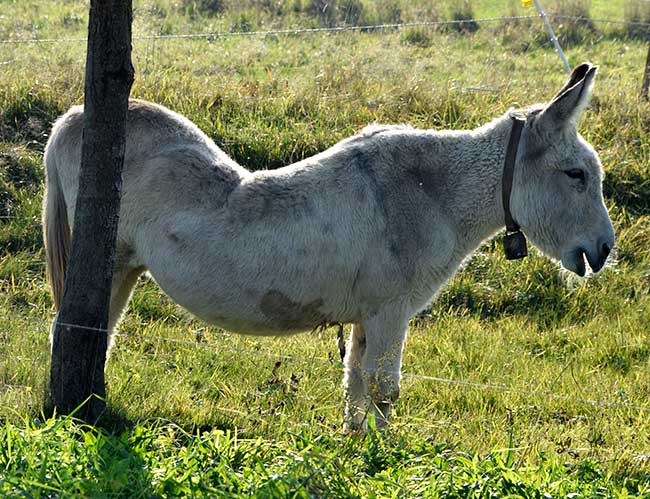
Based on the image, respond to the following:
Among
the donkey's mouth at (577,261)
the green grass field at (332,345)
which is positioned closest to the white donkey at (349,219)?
the donkey's mouth at (577,261)

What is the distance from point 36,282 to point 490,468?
180 inches

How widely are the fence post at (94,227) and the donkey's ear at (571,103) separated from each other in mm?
2289

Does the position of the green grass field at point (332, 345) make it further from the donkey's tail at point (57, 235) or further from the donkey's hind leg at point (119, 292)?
the donkey's tail at point (57, 235)

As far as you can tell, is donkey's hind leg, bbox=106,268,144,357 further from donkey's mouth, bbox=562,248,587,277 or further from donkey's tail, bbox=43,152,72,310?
donkey's mouth, bbox=562,248,587,277

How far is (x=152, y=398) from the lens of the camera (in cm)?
570

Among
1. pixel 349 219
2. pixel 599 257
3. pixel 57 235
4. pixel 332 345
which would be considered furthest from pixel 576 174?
pixel 57 235

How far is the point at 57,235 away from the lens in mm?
5641

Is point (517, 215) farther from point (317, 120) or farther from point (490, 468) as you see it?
point (317, 120)

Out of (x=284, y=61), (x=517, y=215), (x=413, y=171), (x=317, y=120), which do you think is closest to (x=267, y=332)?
(x=413, y=171)

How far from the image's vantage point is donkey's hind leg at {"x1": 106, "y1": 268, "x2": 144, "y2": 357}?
5535mm

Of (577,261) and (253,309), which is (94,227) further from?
(577,261)

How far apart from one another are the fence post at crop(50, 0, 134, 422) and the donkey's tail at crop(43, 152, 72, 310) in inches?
21.9

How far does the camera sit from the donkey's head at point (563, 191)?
5430mm

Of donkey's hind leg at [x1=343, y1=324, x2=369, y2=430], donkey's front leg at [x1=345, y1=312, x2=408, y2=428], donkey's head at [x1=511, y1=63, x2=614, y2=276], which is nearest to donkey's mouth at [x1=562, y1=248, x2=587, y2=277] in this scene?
donkey's head at [x1=511, y1=63, x2=614, y2=276]
